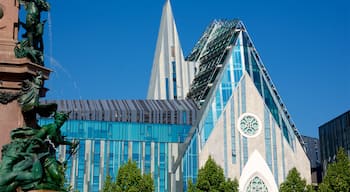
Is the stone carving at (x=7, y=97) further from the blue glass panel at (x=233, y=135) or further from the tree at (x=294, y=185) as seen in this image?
the blue glass panel at (x=233, y=135)

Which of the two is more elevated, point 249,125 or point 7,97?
point 249,125

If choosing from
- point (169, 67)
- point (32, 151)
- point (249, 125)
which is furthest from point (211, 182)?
point (169, 67)

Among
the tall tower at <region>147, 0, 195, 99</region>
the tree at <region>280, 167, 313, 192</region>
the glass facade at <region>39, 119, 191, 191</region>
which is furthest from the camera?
the tall tower at <region>147, 0, 195, 99</region>

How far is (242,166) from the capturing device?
63500mm

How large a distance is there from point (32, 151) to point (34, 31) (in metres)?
3.68

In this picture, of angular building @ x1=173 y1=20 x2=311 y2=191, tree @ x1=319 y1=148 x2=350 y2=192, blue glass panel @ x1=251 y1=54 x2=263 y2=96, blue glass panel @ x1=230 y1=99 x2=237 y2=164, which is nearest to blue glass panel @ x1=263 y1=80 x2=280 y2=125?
Answer: angular building @ x1=173 y1=20 x2=311 y2=191

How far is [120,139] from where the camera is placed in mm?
63469

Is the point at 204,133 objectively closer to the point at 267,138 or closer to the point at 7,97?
the point at 267,138

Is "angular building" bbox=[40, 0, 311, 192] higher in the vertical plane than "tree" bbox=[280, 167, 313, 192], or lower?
higher

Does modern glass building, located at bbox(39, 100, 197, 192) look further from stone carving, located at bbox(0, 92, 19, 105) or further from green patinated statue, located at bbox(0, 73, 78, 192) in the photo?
green patinated statue, located at bbox(0, 73, 78, 192)

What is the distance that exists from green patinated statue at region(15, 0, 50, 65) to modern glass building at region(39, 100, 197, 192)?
145 feet

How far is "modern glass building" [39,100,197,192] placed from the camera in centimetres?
6178

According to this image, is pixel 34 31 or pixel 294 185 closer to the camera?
pixel 34 31

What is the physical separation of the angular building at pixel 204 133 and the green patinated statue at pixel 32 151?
46.1m
